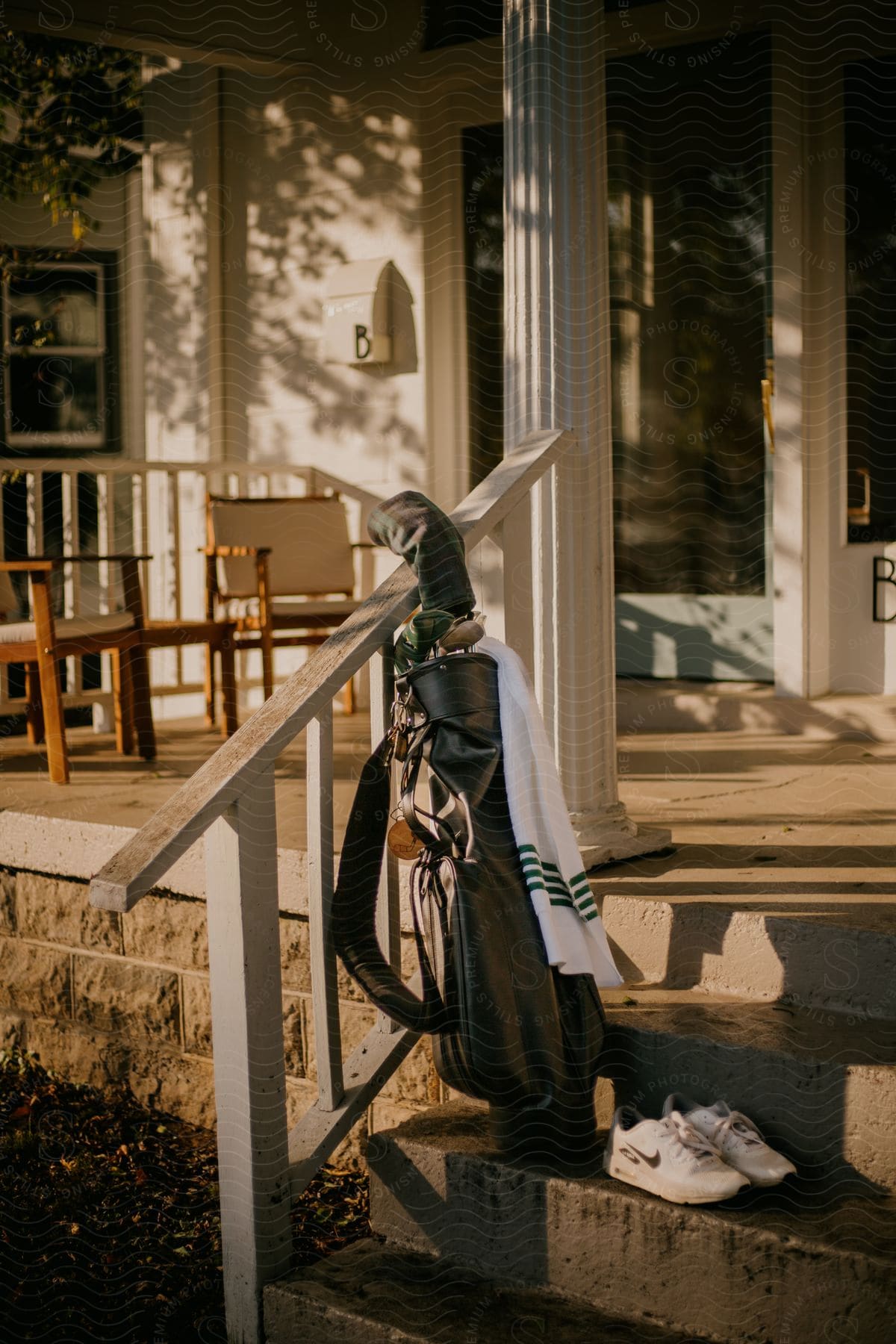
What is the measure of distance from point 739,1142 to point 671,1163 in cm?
12

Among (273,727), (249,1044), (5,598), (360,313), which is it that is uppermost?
(360,313)

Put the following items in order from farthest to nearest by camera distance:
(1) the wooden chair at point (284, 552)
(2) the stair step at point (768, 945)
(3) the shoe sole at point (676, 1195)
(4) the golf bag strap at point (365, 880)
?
1. (1) the wooden chair at point (284, 552)
2. (2) the stair step at point (768, 945)
3. (4) the golf bag strap at point (365, 880)
4. (3) the shoe sole at point (676, 1195)

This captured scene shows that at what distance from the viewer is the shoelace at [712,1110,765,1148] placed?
6.64 feet

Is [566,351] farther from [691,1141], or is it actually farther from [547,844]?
[691,1141]

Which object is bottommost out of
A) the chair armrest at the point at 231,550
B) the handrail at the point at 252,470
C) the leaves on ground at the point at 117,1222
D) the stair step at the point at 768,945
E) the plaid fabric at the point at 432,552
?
the leaves on ground at the point at 117,1222

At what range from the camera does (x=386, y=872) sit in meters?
2.39

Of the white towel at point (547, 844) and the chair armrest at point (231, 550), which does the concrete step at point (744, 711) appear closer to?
the chair armrest at point (231, 550)

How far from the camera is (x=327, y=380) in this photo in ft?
18.3

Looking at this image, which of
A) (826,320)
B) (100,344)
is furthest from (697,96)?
(100,344)

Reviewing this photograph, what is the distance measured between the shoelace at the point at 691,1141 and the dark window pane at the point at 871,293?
9.31 ft

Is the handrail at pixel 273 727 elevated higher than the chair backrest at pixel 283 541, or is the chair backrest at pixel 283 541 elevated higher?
the chair backrest at pixel 283 541

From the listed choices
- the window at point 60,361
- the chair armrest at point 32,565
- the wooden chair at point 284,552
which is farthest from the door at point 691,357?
the window at point 60,361

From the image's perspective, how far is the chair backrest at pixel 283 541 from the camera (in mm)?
5266

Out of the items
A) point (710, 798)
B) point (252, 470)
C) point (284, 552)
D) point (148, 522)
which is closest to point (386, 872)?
point (710, 798)
